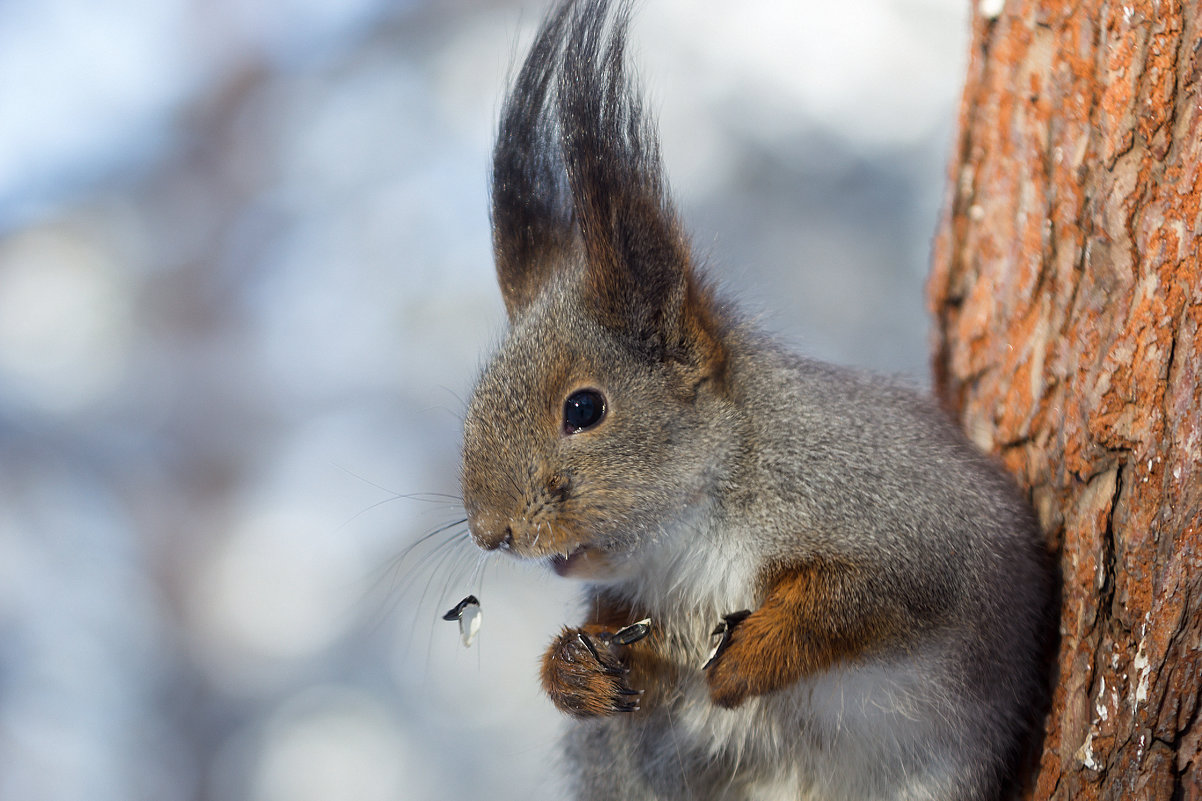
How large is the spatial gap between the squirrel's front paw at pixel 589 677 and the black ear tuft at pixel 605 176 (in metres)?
0.44

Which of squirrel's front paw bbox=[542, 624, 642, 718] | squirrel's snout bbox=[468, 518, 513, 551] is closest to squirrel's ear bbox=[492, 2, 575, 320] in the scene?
squirrel's snout bbox=[468, 518, 513, 551]

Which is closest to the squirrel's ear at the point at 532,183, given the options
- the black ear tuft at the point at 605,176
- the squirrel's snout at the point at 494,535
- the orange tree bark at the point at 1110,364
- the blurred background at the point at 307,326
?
the black ear tuft at the point at 605,176

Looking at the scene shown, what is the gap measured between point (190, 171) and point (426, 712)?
1.87 metres

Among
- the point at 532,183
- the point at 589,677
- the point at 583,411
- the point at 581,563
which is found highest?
the point at 532,183

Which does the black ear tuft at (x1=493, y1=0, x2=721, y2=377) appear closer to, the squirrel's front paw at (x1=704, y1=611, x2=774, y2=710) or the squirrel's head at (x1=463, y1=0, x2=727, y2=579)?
the squirrel's head at (x1=463, y1=0, x2=727, y2=579)

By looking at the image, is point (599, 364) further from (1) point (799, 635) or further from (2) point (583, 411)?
(1) point (799, 635)

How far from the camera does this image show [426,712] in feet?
10.4

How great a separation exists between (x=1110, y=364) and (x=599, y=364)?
28.1 inches

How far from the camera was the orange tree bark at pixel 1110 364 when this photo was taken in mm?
1295

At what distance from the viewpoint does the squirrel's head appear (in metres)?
1.41

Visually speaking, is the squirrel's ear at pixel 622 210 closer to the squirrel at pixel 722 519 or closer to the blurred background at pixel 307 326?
the squirrel at pixel 722 519

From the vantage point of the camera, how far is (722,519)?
148 cm

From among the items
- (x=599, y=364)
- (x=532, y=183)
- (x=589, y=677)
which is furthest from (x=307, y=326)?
(x=589, y=677)

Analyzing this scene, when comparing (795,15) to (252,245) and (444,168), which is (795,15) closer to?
(444,168)
